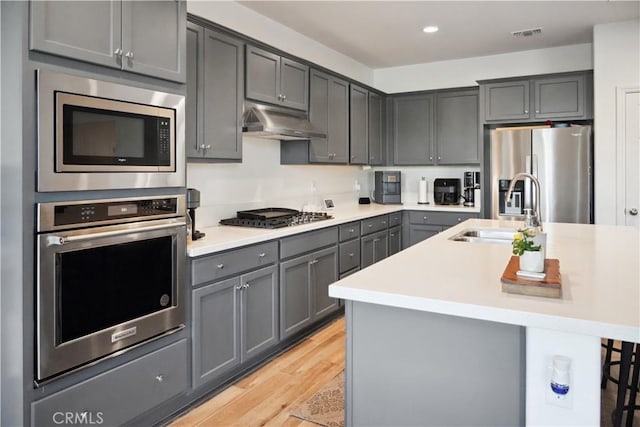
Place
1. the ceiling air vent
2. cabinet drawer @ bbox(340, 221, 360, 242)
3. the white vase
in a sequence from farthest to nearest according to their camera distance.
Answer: the ceiling air vent < cabinet drawer @ bbox(340, 221, 360, 242) < the white vase

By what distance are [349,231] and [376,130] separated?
173 cm

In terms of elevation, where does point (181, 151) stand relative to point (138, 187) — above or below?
above

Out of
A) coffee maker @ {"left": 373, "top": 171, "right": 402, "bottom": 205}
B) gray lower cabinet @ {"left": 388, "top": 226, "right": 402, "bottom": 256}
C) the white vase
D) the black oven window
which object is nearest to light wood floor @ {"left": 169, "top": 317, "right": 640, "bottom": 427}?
the black oven window

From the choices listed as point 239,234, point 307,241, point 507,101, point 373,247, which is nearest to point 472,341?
point 239,234

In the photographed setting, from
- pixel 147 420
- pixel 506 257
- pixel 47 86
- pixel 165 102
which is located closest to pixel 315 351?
pixel 147 420

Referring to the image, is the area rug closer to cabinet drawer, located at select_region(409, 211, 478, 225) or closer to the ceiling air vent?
cabinet drawer, located at select_region(409, 211, 478, 225)

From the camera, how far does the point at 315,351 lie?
3340 millimetres

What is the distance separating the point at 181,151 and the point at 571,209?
371 centimetres

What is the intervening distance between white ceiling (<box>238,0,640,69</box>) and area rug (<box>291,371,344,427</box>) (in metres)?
2.86

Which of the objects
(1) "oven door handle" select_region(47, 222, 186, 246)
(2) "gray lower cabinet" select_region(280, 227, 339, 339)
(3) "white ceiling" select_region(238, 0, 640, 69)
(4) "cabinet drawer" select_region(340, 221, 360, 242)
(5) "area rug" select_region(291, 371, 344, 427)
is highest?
(3) "white ceiling" select_region(238, 0, 640, 69)

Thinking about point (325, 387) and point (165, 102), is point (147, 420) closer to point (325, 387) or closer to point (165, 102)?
point (325, 387)

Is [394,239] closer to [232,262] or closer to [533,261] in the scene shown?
[232,262]

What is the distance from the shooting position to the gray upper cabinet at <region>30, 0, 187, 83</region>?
5.76ft

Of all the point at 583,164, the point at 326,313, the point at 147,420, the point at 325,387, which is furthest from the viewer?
the point at 583,164
